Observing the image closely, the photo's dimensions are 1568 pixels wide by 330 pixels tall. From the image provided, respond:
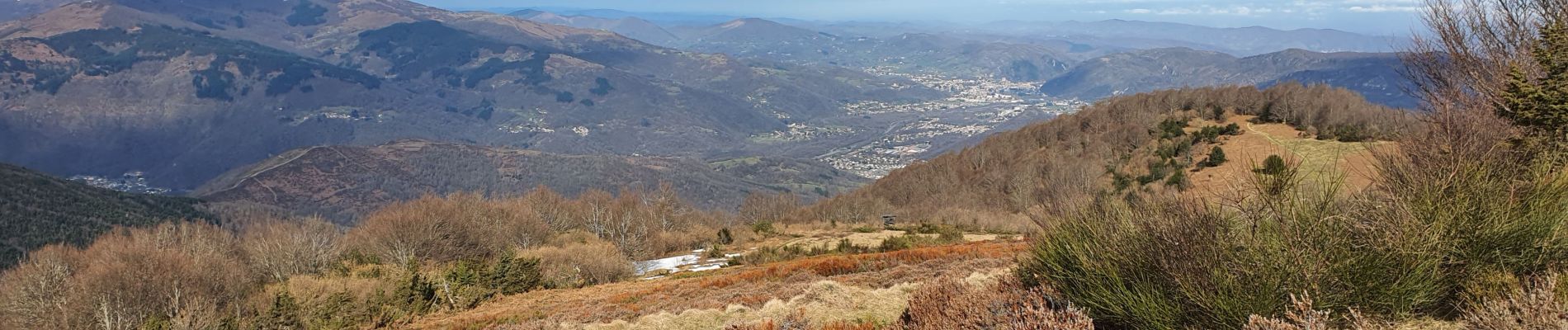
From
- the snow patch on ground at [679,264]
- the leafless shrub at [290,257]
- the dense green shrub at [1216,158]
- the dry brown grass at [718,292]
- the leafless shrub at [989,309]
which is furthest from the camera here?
the dense green shrub at [1216,158]

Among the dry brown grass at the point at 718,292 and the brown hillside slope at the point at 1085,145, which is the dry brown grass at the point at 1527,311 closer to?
the dry brown grass at the point at 718,292

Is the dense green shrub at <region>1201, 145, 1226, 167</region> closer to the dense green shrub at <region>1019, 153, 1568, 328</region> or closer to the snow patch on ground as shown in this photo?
the snow patch on ground

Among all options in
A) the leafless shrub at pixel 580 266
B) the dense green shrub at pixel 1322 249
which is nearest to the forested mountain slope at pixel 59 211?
the leafless shrub at pixel 580 266

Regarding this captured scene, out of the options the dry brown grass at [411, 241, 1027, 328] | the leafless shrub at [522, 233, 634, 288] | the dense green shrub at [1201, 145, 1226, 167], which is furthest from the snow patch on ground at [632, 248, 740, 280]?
the dense green shrub at [1201, 145, 1226, 167]

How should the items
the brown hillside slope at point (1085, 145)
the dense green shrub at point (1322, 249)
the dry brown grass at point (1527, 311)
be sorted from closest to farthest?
the dry brown grass at point (1527, 311) → the dense green shrub at point (1322, 249) → the brown hillside slope at point (1085, 145)

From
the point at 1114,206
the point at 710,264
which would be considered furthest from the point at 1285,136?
the point at 1114,206

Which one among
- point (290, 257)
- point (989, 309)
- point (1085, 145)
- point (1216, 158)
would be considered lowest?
point (290, 257)

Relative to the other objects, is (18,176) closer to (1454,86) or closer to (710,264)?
(710,264)

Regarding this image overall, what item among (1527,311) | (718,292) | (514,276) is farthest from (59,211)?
(1527,311)

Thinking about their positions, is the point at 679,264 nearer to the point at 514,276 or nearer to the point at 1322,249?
the point at 514,276
